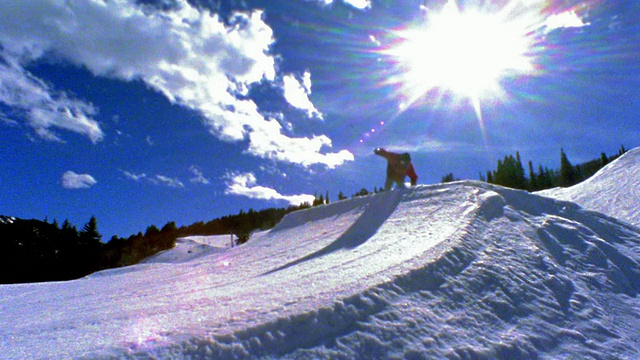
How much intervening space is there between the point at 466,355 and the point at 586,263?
3876 mm

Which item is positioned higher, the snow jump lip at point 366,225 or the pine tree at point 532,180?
the pine tree at point 532,180

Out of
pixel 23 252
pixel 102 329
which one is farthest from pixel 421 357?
pixel 23 252

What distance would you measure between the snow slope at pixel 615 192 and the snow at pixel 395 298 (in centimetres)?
420

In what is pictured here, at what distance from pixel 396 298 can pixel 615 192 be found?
1316 cm

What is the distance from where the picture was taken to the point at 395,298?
373 centimetres

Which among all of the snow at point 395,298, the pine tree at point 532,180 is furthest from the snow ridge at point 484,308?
the pine tree at point 532,180

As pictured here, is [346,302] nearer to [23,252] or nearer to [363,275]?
[363,275]

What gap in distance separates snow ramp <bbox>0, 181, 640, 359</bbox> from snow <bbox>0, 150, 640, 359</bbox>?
0.02 meters

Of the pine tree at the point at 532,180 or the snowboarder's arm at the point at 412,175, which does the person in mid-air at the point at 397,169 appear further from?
the pine tree at the point at 532,180

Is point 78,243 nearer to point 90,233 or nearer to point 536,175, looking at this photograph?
point 90,233

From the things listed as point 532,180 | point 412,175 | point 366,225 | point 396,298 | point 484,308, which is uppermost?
point 532,180

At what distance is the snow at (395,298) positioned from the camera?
10.0 ft

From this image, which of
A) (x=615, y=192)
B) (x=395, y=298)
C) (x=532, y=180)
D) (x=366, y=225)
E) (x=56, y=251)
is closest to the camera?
(x=395, y=298)

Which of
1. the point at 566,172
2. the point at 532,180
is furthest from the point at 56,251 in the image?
the point at 566,172
